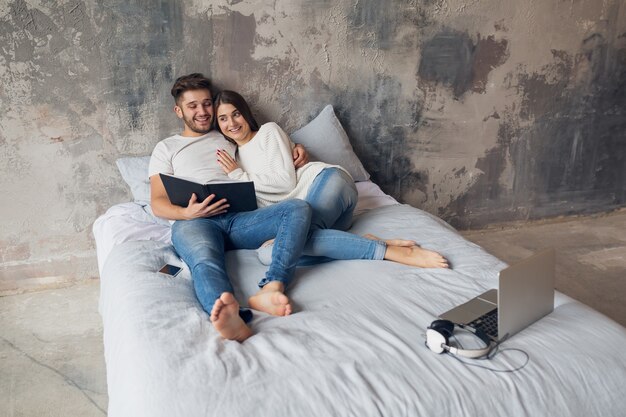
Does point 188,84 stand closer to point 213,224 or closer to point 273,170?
point 273,170

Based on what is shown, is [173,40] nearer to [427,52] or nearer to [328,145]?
[328,145]

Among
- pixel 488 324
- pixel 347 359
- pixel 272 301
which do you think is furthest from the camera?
pixel 272 301

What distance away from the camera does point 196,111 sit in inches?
111

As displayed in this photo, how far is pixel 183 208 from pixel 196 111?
60 centimetres

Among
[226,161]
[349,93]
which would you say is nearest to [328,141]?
[349,93]

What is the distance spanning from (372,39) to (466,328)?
1874mm

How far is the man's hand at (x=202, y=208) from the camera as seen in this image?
2.35 metres

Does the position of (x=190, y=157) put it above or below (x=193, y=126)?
below

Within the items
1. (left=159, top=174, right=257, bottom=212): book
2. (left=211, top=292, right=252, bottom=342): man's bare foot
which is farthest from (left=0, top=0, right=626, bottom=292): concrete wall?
(left=211, top=292, right=252, bottom=342): man's bare foot

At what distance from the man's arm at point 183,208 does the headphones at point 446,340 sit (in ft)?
3.42

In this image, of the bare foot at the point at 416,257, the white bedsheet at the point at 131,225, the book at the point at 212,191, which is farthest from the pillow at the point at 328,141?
the bare foot at the point at 416,257

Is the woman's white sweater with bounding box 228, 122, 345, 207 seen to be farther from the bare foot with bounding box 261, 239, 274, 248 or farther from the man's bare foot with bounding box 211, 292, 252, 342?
the man's bare foot with bounding box 211, 292, 252, 342

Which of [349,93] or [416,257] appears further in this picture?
[349,93]

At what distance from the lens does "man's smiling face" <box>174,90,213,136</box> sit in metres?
2.82
